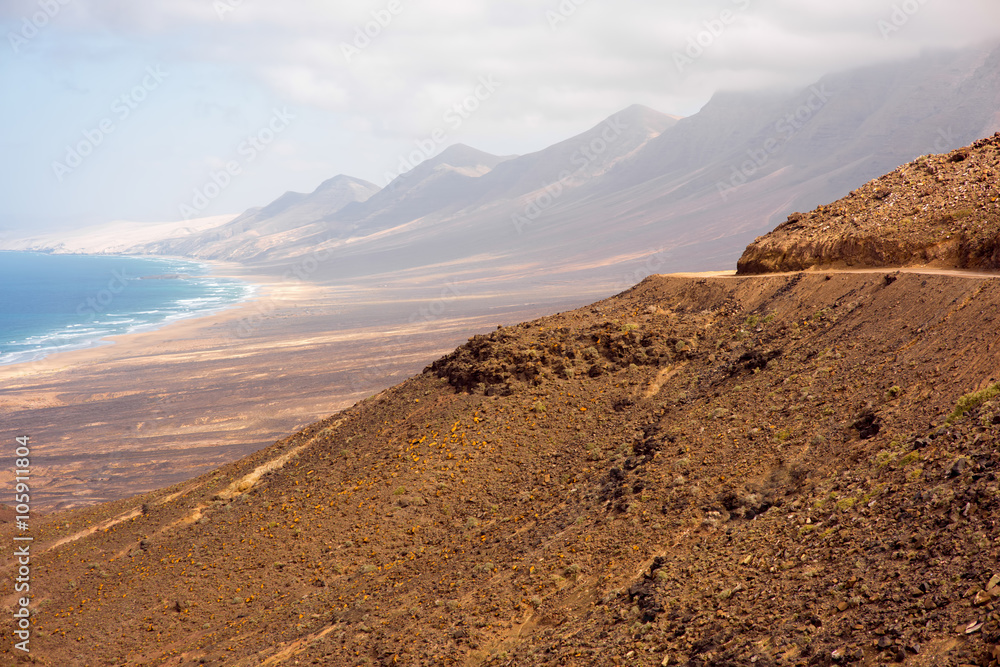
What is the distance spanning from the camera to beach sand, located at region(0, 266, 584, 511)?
126 ft

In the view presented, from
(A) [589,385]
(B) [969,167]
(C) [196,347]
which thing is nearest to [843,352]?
(A) [589,385]

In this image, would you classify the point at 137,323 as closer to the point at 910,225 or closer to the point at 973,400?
the point at 910,225

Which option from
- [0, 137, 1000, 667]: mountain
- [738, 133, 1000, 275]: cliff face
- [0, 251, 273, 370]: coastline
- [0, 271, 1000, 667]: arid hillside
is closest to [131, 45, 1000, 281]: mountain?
[0, 251, 273, 370]: coastline

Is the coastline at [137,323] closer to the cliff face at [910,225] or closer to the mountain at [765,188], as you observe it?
the mountain at [765,188]

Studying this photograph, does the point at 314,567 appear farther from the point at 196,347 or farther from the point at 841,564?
the point at 196,347

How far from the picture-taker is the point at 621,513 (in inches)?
400

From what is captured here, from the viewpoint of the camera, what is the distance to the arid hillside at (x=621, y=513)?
21.0 feet

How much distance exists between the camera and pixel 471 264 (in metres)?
165

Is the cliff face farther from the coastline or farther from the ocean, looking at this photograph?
the ocean

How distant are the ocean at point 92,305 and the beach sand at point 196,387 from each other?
759 centimetres

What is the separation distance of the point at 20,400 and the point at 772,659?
66.0 meters

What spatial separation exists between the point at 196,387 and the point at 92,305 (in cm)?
8909

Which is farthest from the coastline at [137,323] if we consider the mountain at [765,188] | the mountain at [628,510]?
the mountain at [628,510]

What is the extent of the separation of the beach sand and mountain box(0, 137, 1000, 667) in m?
19.6
